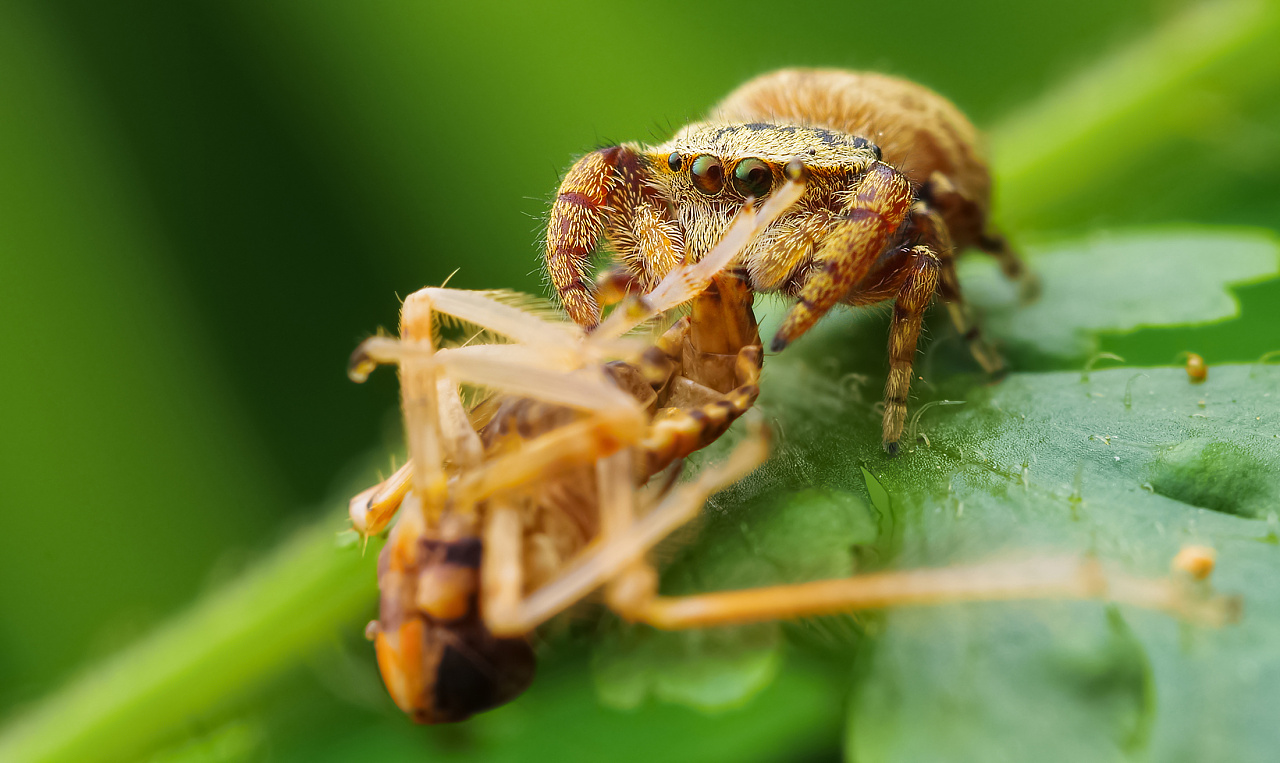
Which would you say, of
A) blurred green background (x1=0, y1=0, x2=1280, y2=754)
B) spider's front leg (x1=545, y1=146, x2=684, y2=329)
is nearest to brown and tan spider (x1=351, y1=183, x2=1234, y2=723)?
spider's front leg (x1=545, y1=146, x2=684, y2=329)

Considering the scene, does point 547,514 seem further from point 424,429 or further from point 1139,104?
point 1139,104

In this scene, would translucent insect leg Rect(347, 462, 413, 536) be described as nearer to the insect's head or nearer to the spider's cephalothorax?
the insect's head

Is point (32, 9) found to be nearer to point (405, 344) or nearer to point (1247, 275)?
point (405, 344)

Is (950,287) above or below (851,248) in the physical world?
below

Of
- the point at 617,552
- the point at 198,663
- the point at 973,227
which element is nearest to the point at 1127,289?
the point at 973,227

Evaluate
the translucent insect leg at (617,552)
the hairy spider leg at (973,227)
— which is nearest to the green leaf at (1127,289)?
the hairy spider leg at (973,227)
